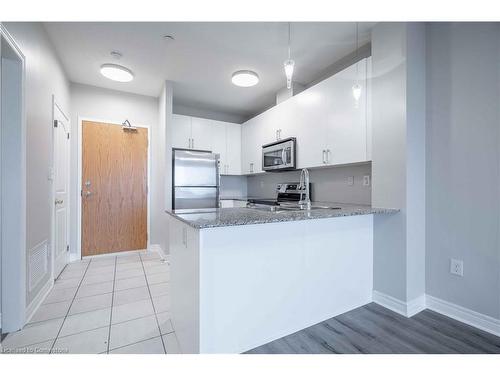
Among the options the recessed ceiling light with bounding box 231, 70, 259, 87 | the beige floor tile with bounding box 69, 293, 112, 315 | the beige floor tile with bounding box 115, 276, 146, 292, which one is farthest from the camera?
the recessed ceiling light with bounding box 231, 70, 259, 87

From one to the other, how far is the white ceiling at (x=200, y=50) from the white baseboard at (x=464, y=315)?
7.88 ft

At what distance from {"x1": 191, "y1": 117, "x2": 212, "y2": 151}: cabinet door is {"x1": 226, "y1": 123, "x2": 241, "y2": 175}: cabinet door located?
1.09 ft

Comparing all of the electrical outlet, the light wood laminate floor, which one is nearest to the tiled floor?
the light wood laminate floor

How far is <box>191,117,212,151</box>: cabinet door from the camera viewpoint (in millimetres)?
3824

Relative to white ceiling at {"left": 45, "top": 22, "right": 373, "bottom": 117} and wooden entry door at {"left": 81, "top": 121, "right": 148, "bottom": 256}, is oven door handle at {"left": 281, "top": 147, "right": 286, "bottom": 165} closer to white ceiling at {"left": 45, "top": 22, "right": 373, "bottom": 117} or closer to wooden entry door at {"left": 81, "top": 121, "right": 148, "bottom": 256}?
white ceiling at {"left": 45, "top": 22, "right": 373, "bottom": 117}

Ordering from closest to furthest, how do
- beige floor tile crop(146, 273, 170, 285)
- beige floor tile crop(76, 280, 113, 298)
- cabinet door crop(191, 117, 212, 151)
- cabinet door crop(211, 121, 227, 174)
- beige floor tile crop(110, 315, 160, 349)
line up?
beige floor tile crop(110, 315, 160, 349)
beige floor tile crop(76, 280, 113, 298)
beige floor tile crop(146, 273, 170, 285)
cabinet door crop(191, 117, 212, 151)
cabinet door crop(211, 121, 227, 174)

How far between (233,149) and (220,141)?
0.89ft

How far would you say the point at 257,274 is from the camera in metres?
1.49

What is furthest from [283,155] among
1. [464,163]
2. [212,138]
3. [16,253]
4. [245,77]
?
[16,253]

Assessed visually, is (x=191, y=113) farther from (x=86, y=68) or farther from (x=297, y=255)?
(x=297, y=255)

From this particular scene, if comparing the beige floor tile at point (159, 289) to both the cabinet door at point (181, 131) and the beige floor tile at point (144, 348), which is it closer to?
the beige floor tile at point (144, 348)

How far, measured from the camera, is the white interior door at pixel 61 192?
2.71 m

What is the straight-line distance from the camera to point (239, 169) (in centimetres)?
427
